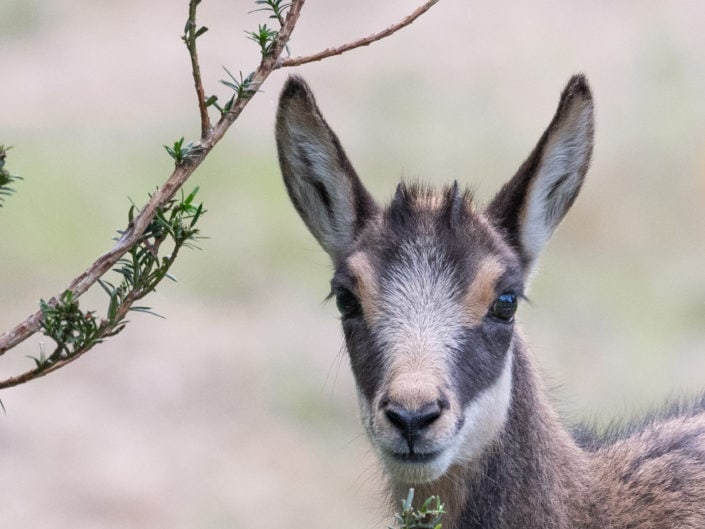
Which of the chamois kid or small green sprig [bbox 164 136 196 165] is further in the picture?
the chamois kid

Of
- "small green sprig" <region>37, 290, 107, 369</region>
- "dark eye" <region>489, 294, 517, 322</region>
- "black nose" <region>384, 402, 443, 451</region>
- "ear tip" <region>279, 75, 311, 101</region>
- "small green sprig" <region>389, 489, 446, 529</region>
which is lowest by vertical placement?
"small green sprig" <region>389, 489, 446, 529</region>

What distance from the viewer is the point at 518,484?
895 centimetres

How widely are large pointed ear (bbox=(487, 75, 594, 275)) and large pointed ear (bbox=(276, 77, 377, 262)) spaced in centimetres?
95

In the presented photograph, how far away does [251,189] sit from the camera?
25.7 m

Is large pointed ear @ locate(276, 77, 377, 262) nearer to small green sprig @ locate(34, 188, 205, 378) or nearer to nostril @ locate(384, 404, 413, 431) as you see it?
nostril @ locate(384, 404, 413, 431)

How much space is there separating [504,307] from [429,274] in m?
0.52

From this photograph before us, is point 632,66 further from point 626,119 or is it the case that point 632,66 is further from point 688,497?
point 688,497

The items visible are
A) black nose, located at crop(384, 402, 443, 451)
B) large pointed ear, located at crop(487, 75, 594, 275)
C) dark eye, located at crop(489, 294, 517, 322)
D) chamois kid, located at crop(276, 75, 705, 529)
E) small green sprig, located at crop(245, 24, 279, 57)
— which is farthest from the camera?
large pointed ear, located at crop(487, 75, 594, 275)

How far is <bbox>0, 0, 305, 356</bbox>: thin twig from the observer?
667 cm

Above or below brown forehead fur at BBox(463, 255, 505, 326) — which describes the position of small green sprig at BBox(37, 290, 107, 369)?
below

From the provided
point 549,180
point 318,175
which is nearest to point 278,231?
point 318,175

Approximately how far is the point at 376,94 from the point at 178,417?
31.7ft

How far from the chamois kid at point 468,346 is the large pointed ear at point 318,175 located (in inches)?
0.4

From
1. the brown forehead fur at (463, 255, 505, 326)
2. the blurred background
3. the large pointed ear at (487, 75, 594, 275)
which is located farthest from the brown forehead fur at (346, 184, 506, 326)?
the blurred background
